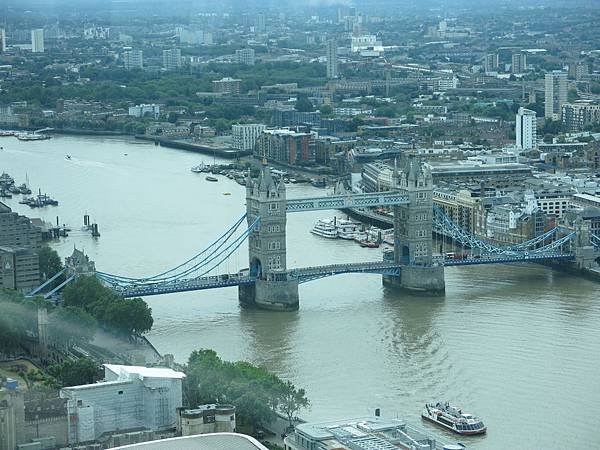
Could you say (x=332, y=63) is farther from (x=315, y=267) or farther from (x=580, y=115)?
(x=315, y=267)

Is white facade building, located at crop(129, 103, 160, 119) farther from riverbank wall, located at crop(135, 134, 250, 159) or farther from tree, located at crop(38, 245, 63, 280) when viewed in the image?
tree, located at crop(38, 245, 63, 280)

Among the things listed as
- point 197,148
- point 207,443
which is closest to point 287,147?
point 197,148

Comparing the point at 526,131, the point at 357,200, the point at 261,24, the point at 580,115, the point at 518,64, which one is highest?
the point at 357,200

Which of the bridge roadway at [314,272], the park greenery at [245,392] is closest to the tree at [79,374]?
the park greenery at [245,392]

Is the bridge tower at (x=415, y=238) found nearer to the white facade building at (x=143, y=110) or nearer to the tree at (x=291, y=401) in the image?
the tree at (x=291, y=401)

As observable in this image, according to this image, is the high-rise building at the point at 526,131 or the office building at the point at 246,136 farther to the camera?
the office building at the point at 246,136

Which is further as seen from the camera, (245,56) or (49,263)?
(245,56)

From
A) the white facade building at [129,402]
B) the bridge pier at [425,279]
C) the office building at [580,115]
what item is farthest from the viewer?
the office building at [580,115]
